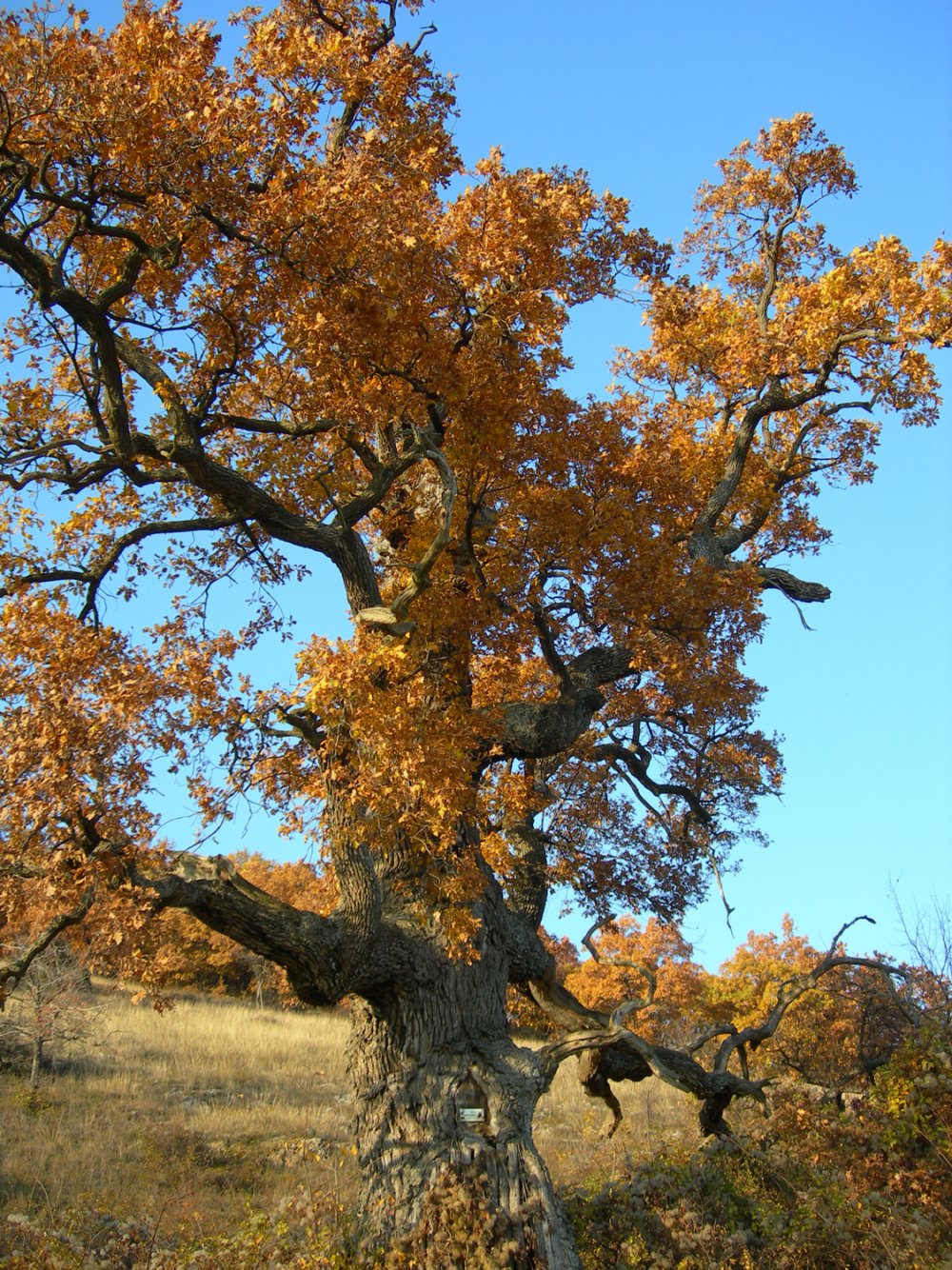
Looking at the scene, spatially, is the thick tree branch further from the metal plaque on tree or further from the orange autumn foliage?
the metal plaque on tree

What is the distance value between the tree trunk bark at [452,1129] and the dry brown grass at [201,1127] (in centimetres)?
80

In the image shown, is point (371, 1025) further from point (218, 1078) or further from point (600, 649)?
point (218, 1078)

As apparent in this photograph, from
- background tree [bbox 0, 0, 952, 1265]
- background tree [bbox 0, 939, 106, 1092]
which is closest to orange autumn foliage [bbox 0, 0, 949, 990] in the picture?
background tree [bbox 0, 0, 952, 1265]

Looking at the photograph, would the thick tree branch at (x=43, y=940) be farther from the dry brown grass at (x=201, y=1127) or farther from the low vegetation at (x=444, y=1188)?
the dry brown grass at (x=201, y=1127)

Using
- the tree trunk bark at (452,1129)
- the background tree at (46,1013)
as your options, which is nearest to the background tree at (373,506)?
the tree trunk bark at (452,1129)

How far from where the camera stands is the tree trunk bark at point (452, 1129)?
9273mm

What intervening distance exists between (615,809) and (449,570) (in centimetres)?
677

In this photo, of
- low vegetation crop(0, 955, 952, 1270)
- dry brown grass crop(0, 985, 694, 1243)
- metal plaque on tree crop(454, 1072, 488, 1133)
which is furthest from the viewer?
dry brown grass crop(0, 985, 694, 1243)

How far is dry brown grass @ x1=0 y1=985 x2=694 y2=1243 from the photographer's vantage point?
12.2m

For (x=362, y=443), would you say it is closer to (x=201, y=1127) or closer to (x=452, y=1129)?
(x=452, y=1129)

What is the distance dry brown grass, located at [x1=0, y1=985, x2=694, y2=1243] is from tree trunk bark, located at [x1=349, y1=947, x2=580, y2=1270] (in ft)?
2.64

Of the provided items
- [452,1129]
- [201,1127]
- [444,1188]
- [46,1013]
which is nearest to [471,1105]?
[452,1129]

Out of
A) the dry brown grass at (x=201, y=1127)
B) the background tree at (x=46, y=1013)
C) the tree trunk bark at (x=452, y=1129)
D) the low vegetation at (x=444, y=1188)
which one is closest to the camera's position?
the low vegetation at (x=444, y=1188)

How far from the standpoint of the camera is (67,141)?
350 inches
